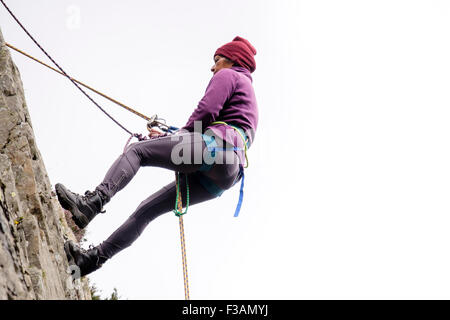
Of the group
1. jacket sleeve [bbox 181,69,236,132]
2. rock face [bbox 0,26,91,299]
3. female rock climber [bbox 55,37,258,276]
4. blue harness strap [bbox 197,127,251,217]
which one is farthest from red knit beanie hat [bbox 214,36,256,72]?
rock face [bbox 0,26,91,299]

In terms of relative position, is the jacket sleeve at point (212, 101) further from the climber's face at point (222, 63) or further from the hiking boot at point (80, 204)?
the hiking boot at point (80, 204)

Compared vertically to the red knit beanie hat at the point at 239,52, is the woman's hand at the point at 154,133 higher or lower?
lower

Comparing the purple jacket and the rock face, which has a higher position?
the purple jacket

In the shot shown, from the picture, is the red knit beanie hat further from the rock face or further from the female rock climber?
the rock face

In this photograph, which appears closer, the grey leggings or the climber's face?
the grey leggings

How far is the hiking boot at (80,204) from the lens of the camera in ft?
15.6

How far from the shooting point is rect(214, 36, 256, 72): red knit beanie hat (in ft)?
19.6

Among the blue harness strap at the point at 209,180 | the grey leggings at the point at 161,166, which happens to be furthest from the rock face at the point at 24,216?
the blue harness strap at the point at 209,180

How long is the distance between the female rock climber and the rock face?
34cm

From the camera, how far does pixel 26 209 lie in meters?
4.88

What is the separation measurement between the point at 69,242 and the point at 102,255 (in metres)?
0.37

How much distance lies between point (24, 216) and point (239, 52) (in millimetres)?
3027

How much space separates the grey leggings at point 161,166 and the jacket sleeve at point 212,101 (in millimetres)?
194
